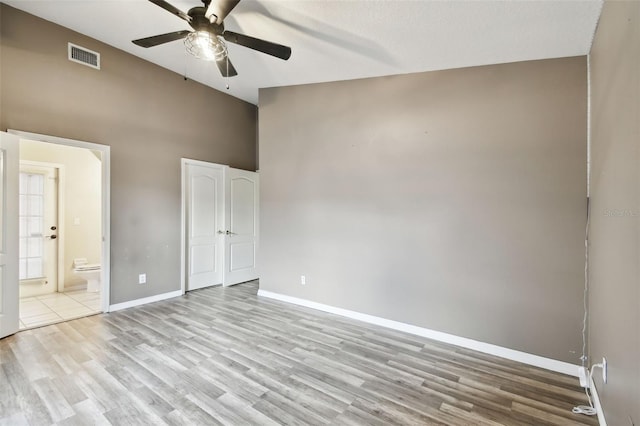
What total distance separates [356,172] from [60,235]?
4909 millimetres

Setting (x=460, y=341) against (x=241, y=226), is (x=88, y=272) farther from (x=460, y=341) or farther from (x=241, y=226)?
(x=460, y=341)

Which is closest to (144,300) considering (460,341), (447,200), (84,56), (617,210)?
(84,56)

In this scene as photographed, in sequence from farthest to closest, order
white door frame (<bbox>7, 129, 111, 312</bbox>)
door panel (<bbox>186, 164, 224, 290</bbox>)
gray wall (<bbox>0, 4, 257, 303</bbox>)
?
door panel (<bbox>186, 164, 224, 290</bbox>), white door frame (<bbox>7, 129, 111, 312</bbox>), gray wall (<bbox>0, 4, 257, 303</bbox>)

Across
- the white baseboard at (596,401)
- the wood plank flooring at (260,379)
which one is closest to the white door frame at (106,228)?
the wood plank flooring at (260,379)

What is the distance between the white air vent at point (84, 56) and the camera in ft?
11.1

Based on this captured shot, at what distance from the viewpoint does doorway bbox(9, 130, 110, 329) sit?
4.44 meters

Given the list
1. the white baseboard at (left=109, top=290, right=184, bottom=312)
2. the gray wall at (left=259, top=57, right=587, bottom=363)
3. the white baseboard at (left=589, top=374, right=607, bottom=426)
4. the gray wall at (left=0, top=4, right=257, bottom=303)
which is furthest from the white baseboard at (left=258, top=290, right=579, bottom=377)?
the gray wall at (left=0, top=4, right=257, bottom=303)

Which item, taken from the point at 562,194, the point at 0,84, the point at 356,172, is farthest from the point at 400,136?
the point at 0,84

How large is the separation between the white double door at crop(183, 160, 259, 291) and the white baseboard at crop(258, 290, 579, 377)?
1.71 meters

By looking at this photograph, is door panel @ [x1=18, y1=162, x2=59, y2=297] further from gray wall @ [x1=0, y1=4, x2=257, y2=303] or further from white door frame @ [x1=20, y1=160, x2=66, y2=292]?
gray wall @ [x1=0, y1=4, x2=257, y2=303]

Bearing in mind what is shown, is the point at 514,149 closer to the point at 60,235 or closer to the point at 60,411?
the point at 60,411

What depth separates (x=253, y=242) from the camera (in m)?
5.66

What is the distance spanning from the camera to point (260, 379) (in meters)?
2.34

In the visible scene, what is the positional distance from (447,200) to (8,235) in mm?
4547
